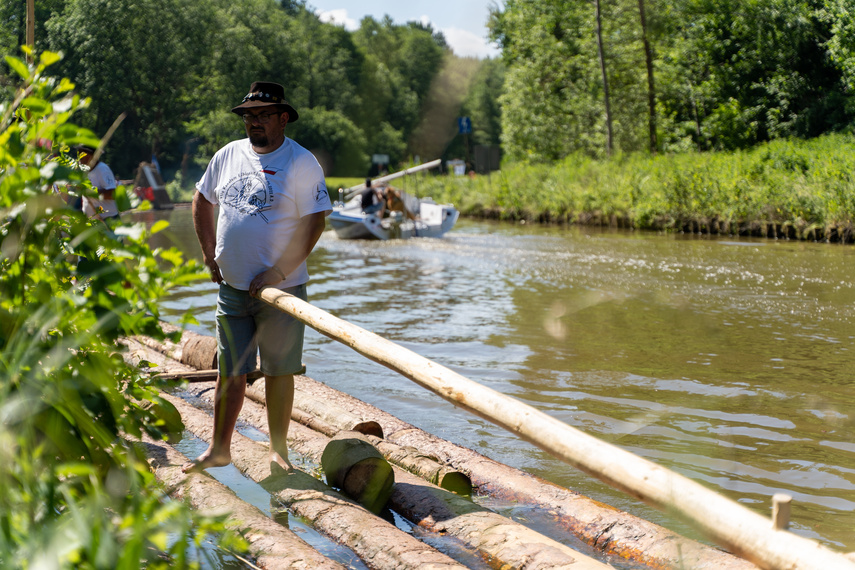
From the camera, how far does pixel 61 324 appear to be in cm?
221

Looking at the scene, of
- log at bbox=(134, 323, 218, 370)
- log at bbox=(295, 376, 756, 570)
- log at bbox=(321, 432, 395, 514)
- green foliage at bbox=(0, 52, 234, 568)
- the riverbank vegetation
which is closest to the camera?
green foliage at bbox=(0, 52, 234, 568)

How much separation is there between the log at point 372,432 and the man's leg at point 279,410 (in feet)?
1.69

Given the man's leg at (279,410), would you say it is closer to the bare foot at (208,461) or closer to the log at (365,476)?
the bare foot at (208,461)

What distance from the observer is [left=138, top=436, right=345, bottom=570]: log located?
343 cm

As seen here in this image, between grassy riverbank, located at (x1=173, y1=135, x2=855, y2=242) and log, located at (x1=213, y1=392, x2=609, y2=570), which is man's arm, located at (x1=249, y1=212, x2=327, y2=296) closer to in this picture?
log, located at (x1=213, y1=392, x2=609, y2=570)

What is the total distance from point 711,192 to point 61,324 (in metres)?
24.1

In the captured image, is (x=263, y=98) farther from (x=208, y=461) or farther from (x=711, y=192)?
(x=711, y=192)

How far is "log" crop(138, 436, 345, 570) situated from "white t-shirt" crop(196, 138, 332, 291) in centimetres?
105

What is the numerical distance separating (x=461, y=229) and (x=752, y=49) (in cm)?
1542

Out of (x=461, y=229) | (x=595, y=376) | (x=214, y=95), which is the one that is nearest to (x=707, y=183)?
(x=461, y=229)

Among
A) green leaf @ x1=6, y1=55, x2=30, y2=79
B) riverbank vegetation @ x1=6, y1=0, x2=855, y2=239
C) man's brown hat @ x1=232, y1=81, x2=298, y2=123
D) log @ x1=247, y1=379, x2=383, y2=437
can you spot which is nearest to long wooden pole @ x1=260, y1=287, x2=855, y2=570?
man's brown hat @ x1=232, y1=81, x2=298, y2=123

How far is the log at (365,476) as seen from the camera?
4.38 m

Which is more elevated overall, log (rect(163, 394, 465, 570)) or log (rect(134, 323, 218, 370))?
log (rect(134, 323, 218, 370))

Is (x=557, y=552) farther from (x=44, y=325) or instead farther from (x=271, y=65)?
(x=271, y=65)
